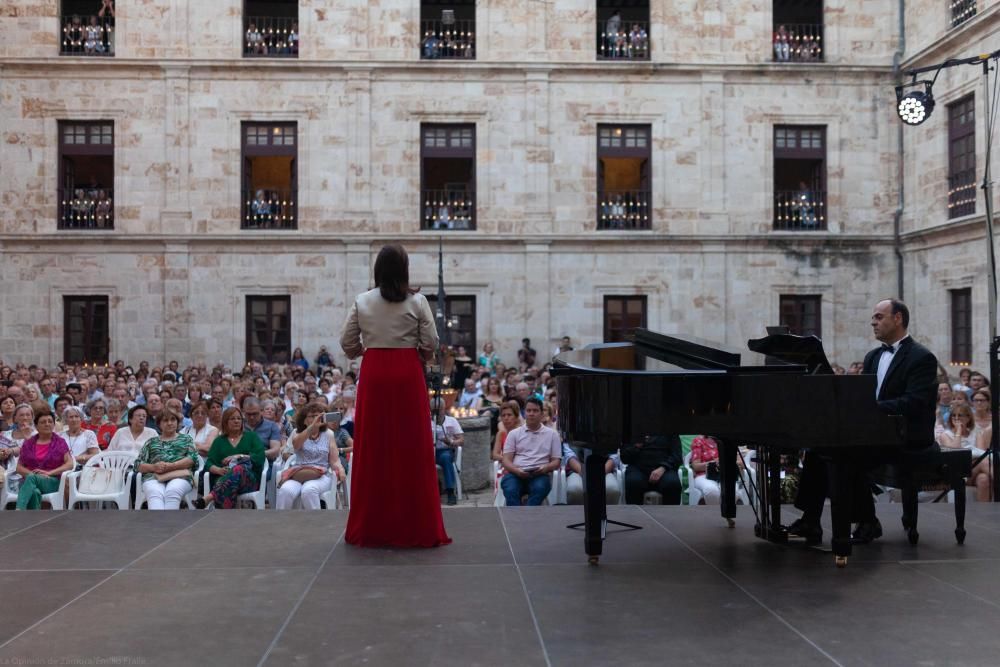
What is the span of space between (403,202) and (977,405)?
47.6 feet

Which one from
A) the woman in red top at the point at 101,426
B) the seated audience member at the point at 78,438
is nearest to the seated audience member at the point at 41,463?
the seated audience member at the point at 78,438

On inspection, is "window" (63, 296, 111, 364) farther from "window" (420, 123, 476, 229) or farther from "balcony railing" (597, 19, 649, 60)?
"balcony railing" (597, 19, 649, 60)

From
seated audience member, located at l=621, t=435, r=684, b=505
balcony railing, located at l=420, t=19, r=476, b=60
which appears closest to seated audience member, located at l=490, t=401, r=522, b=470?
seated audience member, located at l=621, t=435, r=684, b=505

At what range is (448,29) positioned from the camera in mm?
23172

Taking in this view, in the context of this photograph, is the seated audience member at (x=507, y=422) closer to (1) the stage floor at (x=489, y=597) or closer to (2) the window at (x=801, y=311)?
(1) the stage floor at (x=489, y=597)

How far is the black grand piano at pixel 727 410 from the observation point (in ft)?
17.4

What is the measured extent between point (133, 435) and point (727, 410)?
6562mm

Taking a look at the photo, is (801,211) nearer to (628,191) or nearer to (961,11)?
(628,191)

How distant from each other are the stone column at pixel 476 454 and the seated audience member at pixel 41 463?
15.4 ft

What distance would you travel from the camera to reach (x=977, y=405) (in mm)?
9992

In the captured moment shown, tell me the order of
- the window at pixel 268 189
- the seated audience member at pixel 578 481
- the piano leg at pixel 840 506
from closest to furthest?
the piano leg at pixel 840 506
the seated audience member at pixel 578 481
the window at pixel 268 189

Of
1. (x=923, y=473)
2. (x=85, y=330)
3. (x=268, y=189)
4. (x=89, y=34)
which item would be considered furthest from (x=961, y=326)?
(x=89, y=34)

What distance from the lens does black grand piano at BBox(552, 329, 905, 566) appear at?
5.29 m

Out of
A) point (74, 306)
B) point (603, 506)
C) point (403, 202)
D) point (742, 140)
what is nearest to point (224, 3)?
point (403, 202)
